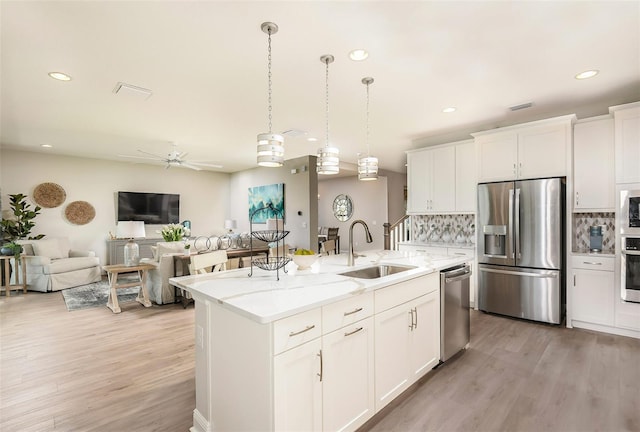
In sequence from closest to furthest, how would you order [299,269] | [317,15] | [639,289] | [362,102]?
1. [317,15]
2. [299,269]
3. [639,289]
4. [362,102]

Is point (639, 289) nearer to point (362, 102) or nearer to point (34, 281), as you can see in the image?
point (362, 102)

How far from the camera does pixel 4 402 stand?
2.30 metres

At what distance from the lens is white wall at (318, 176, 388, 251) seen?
360 inches

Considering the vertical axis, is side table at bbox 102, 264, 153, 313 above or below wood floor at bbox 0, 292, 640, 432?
above

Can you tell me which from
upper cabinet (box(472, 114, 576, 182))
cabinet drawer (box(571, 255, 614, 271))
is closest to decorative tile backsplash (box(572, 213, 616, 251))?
cabinet drawer (box(571, 255, 614, 271))

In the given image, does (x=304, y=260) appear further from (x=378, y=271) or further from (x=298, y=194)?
(x=298, y=194)

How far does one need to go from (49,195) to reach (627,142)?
953cm

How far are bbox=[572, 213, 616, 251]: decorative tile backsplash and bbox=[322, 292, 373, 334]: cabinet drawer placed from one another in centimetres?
351

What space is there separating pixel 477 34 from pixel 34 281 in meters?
7.69

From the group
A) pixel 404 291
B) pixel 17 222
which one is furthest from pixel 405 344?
pixel 17 222

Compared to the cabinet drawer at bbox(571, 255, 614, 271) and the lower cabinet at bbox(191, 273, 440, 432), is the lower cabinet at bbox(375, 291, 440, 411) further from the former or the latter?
the cabinet drawer at bbox(571, 255, 614, 271)

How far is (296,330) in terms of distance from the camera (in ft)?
5.02

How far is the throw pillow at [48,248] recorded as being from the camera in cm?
589

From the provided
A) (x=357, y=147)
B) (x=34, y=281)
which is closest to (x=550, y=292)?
(x=357, y=147)
